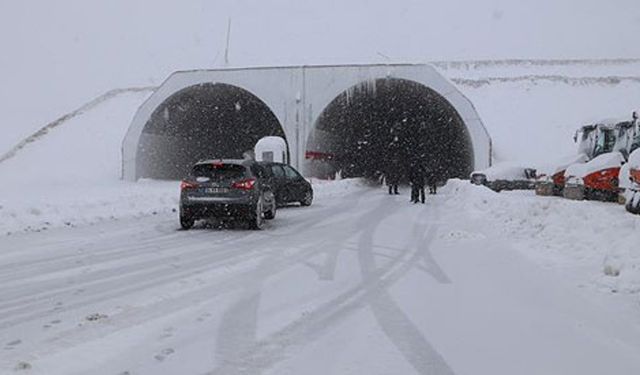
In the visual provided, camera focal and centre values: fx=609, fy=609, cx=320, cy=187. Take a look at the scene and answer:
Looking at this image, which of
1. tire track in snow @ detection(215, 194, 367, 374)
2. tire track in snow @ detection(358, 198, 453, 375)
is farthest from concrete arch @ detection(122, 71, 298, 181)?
tire track in snow @ detection(215, 194, 367, 374)

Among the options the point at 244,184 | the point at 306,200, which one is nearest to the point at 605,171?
the point at 306,200

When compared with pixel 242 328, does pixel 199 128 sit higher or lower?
higher

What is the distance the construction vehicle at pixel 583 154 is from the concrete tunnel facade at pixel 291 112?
6065mm

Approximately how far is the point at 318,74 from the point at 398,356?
1296 inches

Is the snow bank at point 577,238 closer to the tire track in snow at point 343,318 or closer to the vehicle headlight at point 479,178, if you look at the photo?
the tire track in snow at point 343,318

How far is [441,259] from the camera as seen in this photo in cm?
984

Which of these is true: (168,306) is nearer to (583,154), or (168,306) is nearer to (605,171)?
(605,171)

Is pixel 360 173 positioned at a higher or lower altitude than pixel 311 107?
lower

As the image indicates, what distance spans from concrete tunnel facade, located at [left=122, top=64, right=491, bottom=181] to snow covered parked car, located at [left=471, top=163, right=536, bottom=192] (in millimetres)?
2394

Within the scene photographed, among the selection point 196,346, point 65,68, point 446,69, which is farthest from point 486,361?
point 65,68

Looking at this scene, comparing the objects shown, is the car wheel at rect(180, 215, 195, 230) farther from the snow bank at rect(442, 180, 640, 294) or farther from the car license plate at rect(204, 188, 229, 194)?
the snow bank at rect(442, 180, 640, 294)

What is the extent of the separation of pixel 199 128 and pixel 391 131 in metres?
21.3

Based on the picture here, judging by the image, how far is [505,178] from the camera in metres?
31.0

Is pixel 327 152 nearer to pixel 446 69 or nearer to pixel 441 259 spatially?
pixel 446 69
